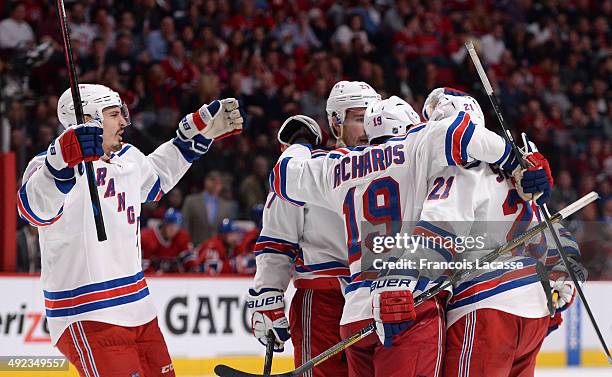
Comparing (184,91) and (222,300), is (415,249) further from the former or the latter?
(184,91)

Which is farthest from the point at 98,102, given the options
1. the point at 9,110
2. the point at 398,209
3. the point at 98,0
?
the point at 98,0

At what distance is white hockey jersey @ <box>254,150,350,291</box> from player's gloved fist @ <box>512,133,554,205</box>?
785 mm

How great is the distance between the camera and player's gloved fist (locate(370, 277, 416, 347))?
2.57m

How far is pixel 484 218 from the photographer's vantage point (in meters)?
2.77

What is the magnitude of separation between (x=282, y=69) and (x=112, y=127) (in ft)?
17.7

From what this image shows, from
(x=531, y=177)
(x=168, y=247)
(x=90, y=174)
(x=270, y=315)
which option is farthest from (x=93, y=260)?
(x=168, y=247)

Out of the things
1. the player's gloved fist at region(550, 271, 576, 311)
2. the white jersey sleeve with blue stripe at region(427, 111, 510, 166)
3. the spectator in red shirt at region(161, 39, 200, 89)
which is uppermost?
the spectator in red shirt at region(161, 39, 200, 89)

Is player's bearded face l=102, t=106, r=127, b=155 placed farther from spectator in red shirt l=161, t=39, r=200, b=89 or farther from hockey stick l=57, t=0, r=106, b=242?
spectator in red shirt l=161, t=39, r=200, b=89

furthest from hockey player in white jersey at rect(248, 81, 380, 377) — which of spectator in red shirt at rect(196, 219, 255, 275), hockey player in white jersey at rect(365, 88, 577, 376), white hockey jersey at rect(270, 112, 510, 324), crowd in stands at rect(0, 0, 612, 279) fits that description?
spectator in red shirt at rect(196, 219, 255, 275)

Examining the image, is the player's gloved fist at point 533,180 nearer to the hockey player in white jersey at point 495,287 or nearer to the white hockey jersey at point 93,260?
the hockey player in white jersey at point 495,287

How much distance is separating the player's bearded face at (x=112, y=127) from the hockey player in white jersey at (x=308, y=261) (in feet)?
1.79

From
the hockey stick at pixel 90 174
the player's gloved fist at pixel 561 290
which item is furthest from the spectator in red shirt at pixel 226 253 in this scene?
the player's gloved fist at pixel 561 290

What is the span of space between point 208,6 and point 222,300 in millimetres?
3499

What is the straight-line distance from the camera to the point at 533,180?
2674mm
